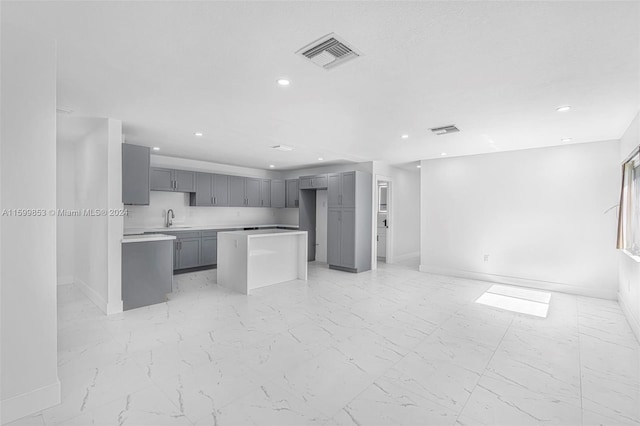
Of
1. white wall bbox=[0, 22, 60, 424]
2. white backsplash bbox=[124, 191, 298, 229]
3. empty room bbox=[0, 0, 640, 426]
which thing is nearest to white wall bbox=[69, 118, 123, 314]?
empty room bbox=[0, 0, 640, 426]

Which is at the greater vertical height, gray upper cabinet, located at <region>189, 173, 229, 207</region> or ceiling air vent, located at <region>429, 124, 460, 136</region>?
ceiling air vent, located at <region>429, 124, 460, 136</region>

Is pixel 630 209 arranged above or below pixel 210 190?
below

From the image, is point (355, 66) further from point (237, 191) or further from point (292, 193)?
point (292, 193)

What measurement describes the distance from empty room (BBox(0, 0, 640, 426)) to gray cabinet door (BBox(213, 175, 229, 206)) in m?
0.64

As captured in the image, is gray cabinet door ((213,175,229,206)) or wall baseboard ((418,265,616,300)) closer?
wall baseboard ((418,265,616,300))

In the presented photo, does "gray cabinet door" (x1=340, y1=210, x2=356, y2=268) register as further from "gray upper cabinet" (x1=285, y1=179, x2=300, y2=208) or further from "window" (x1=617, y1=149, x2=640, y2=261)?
"window" (x1=617, y1=149, x2=640, y2=261)

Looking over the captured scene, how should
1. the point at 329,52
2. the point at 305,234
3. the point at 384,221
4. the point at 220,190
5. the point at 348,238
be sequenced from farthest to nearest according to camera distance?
the point at 384,221
the point at 220,190
the point at 348,238
the point at 305,234
the point at 329,52

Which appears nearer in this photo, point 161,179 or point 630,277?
point 630,277

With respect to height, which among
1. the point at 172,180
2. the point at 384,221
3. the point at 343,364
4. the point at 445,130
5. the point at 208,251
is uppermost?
the point at 445,130

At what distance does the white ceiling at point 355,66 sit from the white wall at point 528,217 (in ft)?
2.72

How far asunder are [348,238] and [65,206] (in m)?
5.36

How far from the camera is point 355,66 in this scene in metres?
2.40

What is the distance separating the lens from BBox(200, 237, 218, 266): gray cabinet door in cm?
664

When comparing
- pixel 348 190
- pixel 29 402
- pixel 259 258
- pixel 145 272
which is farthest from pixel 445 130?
pixel 29 402
